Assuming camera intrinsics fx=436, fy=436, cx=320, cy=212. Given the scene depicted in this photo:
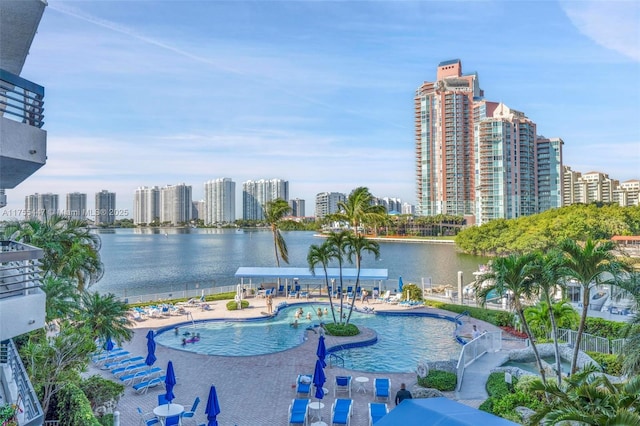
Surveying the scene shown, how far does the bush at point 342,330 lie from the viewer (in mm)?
21203

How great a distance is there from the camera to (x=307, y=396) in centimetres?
1352

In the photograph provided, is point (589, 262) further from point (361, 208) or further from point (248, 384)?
point (361, 208)

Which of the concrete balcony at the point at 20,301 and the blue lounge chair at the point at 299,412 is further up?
the concrete balcony at the point at 20,301

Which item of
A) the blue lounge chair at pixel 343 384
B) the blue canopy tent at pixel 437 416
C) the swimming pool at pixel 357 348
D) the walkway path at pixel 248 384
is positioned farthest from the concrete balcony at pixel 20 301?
the swimming pool at pixel 357 348

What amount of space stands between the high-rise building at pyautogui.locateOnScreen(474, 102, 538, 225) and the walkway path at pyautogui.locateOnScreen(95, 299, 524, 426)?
103 metres

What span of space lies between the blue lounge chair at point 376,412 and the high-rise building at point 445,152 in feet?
403

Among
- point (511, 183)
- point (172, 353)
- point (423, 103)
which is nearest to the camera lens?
point (172, 353)

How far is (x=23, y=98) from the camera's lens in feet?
24.1

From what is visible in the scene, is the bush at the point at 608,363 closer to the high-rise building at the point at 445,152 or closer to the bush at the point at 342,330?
the bush at the point at 342,330

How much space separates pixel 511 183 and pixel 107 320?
114m

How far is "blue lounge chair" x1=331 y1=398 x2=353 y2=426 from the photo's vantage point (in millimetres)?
11398

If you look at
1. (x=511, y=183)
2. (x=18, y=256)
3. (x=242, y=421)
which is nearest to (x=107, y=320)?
(x=242, y=421)

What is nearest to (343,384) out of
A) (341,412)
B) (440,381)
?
(341,412)

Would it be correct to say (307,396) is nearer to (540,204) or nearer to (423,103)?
(540,204)
